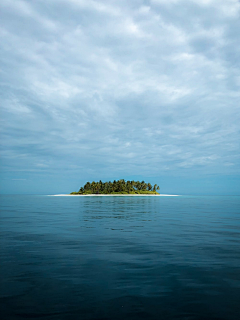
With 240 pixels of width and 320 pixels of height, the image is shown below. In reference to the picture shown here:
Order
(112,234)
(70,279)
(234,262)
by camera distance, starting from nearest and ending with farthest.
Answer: (70,279) → (234,262) → (112,234)

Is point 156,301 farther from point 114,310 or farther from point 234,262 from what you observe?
point 234,262

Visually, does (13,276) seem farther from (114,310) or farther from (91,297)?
(114,310)

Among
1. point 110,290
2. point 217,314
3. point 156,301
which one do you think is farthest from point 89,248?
point 217,314

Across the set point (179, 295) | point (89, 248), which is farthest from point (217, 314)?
point (89, 248)

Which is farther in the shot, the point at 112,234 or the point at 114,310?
the point at 112,234

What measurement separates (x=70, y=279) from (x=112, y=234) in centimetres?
1318

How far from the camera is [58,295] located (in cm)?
1026

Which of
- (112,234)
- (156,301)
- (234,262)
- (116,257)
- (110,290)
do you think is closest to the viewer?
(156,301)

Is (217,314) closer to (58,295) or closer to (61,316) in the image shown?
(61,316)

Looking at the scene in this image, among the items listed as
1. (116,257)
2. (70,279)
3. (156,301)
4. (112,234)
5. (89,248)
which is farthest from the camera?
(112,234)

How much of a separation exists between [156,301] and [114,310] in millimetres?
1907

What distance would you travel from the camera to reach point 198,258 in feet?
53.1

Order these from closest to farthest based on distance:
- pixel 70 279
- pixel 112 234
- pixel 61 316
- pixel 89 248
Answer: pixel 61 316 < pixel 70 279 < pixel 89 248 < pixel 112 234

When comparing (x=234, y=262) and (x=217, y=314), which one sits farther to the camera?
(x=234, y=262)
